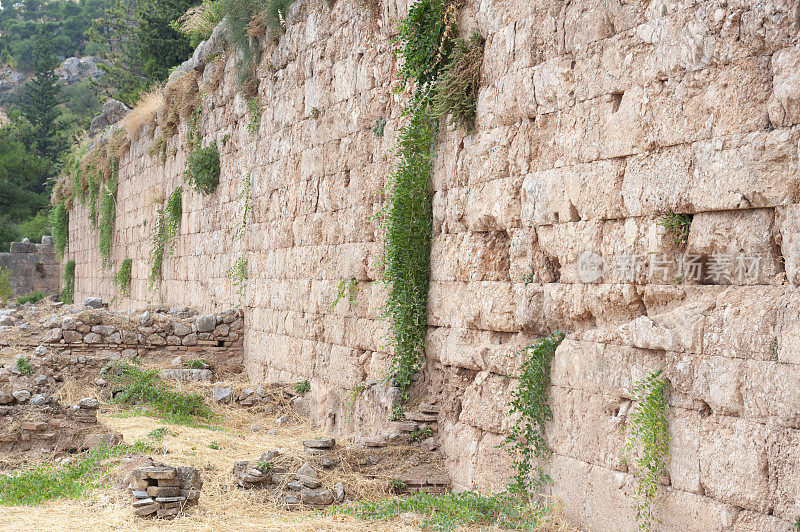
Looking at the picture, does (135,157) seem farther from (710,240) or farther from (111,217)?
(710,240)

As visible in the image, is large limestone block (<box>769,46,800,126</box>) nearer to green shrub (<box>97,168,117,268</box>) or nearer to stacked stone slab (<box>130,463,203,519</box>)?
stacked stone slab (<box>130,463,203,519</box>)

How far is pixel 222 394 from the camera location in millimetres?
10172

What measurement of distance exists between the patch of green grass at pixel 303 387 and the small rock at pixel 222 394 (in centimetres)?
103

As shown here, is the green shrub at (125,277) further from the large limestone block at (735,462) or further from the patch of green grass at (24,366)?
the large limestone block at (735,462)

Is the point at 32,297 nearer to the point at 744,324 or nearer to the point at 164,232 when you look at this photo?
the point at 164,232

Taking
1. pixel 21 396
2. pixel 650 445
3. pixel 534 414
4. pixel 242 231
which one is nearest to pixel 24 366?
pixel 21 396

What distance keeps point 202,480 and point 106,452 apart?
1565 millimetres

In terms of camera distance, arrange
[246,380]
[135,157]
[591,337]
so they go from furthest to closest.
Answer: [135,157]
[246,380]
[591,337]

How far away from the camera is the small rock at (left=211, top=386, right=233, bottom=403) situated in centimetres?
1010

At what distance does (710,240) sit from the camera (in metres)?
4.38

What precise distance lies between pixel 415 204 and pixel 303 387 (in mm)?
3317

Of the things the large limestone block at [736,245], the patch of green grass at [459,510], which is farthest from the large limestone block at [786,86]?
the patch of green grass at [459,510]

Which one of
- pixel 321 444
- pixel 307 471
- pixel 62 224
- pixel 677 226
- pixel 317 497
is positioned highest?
pixel 62 224

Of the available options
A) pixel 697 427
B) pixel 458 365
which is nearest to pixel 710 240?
pixel 697 427
